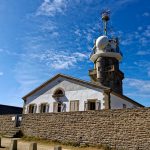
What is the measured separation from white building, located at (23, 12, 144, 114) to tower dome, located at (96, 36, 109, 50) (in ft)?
2.34

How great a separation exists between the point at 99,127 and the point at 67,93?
9365 millimetres

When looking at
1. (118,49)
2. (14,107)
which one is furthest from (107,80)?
(14,107)

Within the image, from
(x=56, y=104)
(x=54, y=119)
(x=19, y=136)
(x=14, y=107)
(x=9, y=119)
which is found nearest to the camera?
(x=54, y=119)

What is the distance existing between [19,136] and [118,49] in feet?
67.9

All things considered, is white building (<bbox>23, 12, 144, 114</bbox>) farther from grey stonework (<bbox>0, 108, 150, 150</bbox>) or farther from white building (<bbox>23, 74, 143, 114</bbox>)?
grey stonework (<bbox>0, 108, 150, 150</bbox>)

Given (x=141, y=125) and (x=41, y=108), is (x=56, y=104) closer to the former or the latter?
(x=41, y=108)

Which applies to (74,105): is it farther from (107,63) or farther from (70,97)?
(107,63)

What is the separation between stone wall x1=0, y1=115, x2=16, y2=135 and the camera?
2199cm

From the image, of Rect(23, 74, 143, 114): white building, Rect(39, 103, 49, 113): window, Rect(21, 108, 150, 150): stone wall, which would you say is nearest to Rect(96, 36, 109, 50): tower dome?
Rect(23, 74, 143, 114): white building

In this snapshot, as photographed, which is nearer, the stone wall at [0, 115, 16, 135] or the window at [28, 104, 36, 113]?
the stone wall at [0, 115, 16, 135]

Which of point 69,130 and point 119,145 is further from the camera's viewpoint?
point 69,130

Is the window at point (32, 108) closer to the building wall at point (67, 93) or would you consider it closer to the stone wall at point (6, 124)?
the building wall at point (67, 93)

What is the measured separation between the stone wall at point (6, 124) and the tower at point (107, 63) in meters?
12.7

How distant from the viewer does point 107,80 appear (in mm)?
31391
